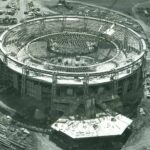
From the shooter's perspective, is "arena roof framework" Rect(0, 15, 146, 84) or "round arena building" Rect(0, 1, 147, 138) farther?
"arena roof framework" Rect(0, 15, 146, 84)

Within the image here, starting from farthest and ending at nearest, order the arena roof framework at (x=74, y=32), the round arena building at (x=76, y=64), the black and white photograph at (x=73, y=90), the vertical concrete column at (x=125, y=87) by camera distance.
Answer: the vertical concrete column at (x=125, y=87) < the arena roof framework at (x=74, y=32) < the round arena building at (x=76, y=64) < the black and white photograph at (x=73, y=90)

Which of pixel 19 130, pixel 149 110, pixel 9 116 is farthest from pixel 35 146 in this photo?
pixel 149 110

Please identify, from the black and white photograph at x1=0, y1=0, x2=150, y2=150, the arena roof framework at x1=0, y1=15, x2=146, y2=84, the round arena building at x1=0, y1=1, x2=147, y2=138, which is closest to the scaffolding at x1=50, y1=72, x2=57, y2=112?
the round arena building at x1=0, y1=1, x2=147, y2=138

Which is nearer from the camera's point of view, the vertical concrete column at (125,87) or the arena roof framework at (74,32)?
the arena roof framework at (74,32)

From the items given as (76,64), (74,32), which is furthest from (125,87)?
(74,32)

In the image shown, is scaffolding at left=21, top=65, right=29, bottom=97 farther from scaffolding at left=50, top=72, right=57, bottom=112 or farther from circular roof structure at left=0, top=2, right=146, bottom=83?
scaffolding at left=50, top=72, right=57, bottom=112

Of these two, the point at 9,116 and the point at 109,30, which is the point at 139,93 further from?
the point at 9,116

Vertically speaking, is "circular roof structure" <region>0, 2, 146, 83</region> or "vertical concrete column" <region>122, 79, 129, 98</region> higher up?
"circular roof structure" <region>0, 2, 146, 83</region>

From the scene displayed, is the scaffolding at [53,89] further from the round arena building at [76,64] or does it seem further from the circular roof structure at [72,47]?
the circular roof structure at [72,47]

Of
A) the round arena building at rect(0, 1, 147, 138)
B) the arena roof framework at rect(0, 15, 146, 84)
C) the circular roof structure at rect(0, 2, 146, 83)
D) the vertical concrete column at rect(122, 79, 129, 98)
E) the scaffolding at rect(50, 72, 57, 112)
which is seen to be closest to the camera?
the scaffolding at rect(50, 72, 57, 112)

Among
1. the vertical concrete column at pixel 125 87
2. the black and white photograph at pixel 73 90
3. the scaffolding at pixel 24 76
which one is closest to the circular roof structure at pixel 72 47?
the black and white photograph at pixel 73 90
